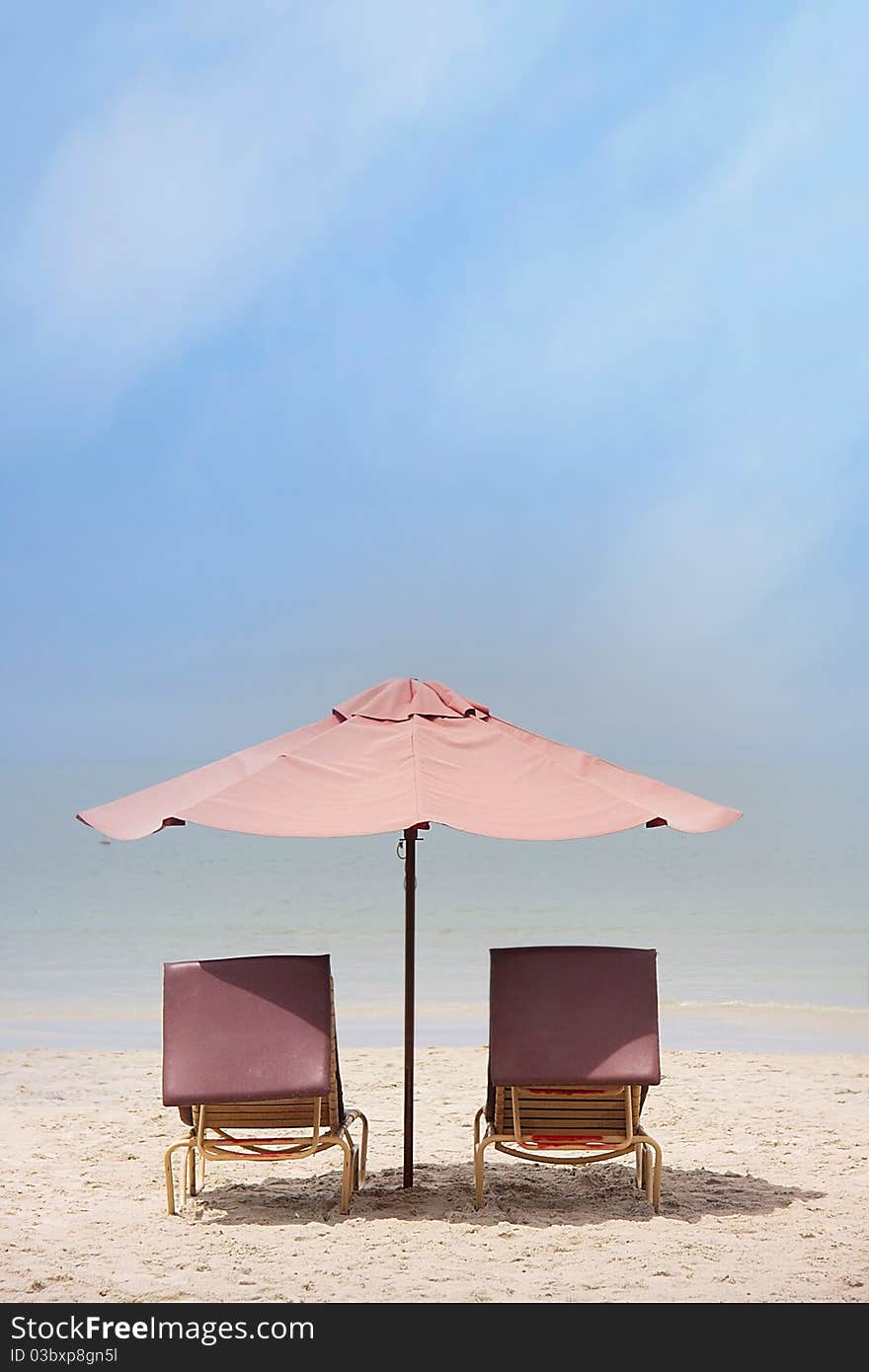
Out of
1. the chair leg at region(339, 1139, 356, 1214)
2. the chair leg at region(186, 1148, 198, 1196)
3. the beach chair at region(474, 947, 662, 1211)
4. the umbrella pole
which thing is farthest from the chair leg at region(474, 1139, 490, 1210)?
the chair leg at region(186, 1148, 198, 1196)

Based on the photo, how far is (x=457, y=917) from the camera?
2283 cm

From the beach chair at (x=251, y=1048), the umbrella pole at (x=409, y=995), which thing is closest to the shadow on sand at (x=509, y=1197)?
the umbrella pole at (x=409, y=995)

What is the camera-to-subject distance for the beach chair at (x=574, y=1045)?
16.6ft

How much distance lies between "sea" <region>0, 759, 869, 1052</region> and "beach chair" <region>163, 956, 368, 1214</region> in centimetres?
483

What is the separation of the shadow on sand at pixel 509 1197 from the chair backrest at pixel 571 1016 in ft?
1.69

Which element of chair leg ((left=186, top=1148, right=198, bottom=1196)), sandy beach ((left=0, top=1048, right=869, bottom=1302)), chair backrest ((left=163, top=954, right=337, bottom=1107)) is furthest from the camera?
chair leg ((left=186, top=1148, right=198, bottom=1196))

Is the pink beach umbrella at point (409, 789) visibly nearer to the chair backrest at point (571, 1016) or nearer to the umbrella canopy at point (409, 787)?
the umbrella canopy at point (409, 787)

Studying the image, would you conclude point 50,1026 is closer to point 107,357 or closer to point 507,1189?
point 507,1189

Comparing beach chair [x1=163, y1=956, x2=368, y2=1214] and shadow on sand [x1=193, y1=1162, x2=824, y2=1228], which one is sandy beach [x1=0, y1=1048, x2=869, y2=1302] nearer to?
shadow on sand [x1=193, y1=1162, x2=824, y2=1228]

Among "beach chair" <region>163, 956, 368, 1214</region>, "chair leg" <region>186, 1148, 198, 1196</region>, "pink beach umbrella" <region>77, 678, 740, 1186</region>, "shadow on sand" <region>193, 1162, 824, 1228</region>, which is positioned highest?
"pink beach umbrella" <region>77, 678, 740, 1186</region>

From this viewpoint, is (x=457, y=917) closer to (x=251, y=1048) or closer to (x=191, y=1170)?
(x=191, y=1170)

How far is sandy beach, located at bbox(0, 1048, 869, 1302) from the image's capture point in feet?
14.1

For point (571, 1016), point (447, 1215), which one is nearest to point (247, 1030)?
point (447, 1215)
